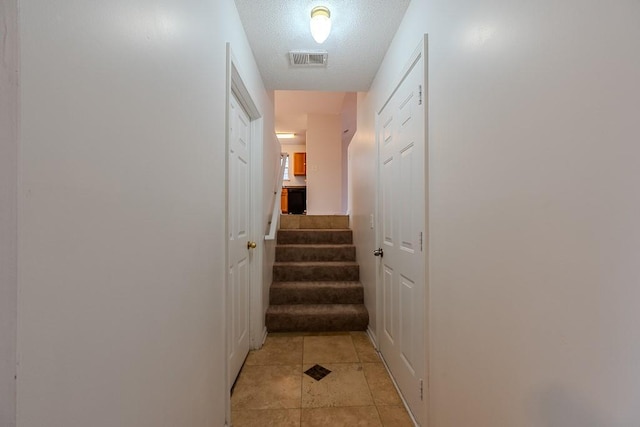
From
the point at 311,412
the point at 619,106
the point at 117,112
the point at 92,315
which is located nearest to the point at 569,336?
the point at 619,106

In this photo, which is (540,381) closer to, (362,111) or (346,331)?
(346,331)

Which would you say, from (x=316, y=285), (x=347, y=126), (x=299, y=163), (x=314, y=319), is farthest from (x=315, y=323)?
(x=299, y=163)

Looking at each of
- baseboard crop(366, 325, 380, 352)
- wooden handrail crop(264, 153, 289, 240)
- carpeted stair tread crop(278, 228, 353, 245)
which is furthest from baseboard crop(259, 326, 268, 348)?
carpeted stair tread crop(278, 228, 353, 245)

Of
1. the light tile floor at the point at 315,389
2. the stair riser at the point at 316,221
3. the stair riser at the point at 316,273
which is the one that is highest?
the stair riser at the point at 316,221

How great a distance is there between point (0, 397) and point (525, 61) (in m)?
1.26

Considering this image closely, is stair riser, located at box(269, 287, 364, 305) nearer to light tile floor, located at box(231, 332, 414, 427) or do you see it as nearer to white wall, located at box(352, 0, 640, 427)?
light tile floor, located at box(231, 332, 414, 427)

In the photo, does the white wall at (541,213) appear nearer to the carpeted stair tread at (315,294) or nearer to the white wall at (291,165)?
the carpeted stair tread at (315,294)

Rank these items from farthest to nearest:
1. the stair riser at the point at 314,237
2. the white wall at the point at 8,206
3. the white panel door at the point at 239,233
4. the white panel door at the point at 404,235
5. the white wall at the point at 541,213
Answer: the stair riser at the point at 314,237
the white panel door at the point at 239,233
the white panel door at the point at 404,235
the white wall at the point at 541,213
the white wall at the point at 8,206

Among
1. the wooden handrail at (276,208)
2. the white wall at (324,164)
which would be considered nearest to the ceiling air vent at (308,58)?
the wooden handrail at (276,208)

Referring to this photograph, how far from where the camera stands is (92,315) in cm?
54

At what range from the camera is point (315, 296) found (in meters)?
2.95

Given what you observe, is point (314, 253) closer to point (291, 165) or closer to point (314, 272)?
point (314, 272)

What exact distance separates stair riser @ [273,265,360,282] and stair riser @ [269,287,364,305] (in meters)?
0.22

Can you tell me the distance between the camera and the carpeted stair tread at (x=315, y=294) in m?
2.94
